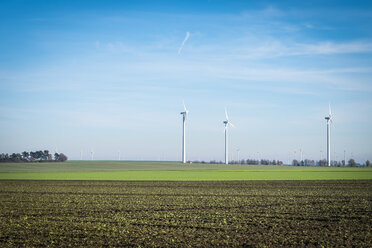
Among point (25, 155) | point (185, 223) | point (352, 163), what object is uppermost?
point (25, 155)

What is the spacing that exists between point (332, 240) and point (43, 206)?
15900 mm

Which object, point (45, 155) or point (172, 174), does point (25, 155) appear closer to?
point (45, 155)

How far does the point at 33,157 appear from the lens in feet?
492

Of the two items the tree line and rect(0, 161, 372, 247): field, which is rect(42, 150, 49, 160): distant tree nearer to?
the tree line

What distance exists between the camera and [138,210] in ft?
65.9

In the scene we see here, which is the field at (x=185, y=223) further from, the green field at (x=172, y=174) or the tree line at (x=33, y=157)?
the tree line at (x=33, y=157)

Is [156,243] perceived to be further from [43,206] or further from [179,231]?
[43,206]

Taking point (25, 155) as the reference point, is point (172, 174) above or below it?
below

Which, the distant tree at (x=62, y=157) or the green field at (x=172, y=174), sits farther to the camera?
the distant tree at (x=62, y=157)

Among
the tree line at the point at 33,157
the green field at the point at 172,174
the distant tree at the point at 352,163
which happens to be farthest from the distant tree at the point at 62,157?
the distant tree at the point at 352,163

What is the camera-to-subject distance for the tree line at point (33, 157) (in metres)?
130

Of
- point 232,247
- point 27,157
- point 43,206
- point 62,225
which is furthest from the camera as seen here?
point 27,157

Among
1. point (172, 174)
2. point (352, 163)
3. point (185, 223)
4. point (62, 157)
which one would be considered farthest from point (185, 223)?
point (352, 163)

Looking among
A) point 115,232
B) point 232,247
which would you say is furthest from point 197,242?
point 115,232
